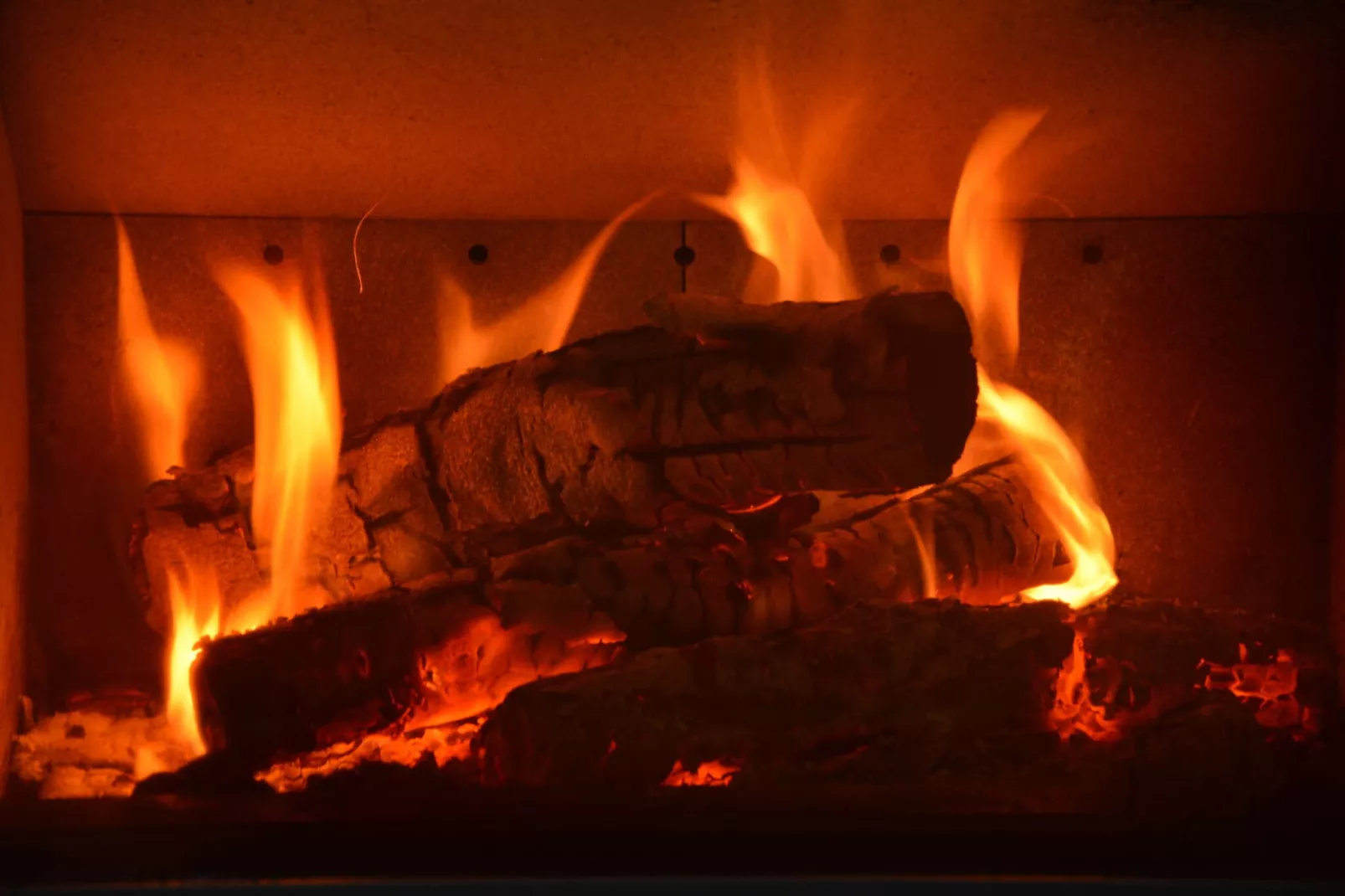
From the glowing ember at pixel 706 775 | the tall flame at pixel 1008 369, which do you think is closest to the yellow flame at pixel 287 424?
the glowing ember at pixel 706 775

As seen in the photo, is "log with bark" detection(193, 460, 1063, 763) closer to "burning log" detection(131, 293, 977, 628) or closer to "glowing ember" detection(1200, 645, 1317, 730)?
"burning log" detection(131, 293, 977, 628)

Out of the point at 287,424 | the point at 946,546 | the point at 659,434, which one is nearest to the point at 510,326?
the point at 287,424

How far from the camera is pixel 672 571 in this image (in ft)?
5.64

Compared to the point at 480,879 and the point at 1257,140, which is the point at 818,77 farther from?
the point at 480,879

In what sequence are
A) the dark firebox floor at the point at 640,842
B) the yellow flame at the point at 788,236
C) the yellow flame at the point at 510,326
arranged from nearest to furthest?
1. the dark firebox floor at the point at 640,842
2. the yellow flame at the point at 788,236
3. the yellow flame at the point at 510,326

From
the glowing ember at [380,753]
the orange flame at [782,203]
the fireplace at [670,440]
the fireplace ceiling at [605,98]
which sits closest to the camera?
the fireplace at [670,440]

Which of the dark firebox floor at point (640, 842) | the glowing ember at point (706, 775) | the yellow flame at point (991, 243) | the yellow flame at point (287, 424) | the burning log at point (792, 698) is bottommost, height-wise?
the glowing ember at point (706, 775)

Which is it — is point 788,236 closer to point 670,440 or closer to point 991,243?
point 991,243

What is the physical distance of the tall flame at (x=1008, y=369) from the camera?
208cm

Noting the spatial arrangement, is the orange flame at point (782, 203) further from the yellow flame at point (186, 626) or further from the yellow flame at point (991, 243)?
the yellow flame at point (186, 626)

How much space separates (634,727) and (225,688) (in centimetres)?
48

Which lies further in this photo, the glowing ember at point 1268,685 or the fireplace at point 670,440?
the glowing ember at point 1268,685

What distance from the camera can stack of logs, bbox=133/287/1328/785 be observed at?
1543 millimetres

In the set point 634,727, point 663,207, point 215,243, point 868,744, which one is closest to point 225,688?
point 634,727
